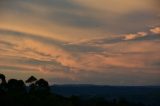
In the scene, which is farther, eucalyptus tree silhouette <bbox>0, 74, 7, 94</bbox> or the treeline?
eucalyptus tree silhouette <bbox>0, 74, 7, 94</bbox>

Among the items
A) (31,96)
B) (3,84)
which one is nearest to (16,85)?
(3,84)

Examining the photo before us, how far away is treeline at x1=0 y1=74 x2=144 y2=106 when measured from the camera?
48.8 m

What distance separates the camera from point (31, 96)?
5069 cm

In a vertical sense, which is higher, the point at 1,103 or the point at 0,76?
the point at 0,76

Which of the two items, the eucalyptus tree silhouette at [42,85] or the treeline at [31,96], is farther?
the eucalyptus tree silhouette at [42,85]

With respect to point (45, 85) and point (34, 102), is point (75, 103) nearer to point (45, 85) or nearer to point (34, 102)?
point (45, 85)

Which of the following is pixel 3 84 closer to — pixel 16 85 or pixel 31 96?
pixel 16 85

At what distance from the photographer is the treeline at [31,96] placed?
48781 millimetres

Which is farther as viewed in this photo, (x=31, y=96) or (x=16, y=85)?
(x=16, y=85)

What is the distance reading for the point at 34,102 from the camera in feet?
160

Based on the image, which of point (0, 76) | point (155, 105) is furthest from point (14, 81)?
point (155, 105)

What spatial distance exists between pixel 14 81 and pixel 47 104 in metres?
12.3

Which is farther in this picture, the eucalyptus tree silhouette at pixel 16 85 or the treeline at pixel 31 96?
the eucalyptus tree silhouette at pixel 16 85

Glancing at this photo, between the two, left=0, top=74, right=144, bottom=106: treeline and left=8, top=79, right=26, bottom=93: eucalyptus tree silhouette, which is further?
left=8, top=79, right=26, bottom=93: eucalyptus tree silhouette
